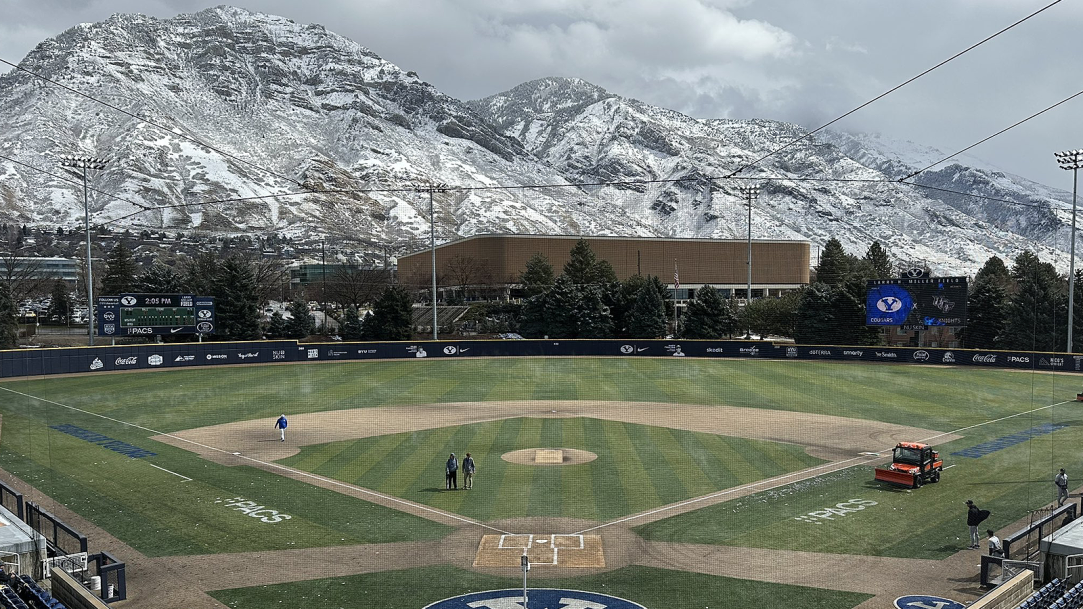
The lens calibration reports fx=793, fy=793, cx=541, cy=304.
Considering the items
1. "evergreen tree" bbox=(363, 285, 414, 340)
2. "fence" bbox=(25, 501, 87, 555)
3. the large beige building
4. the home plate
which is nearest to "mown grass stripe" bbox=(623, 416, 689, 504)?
the home plate

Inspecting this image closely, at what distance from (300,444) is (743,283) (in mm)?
100103

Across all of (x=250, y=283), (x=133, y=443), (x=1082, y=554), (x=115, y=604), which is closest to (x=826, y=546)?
(x=1082, y=554)

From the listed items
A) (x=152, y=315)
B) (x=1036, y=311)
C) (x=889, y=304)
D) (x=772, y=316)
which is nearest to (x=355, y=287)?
(x=152, y=315)

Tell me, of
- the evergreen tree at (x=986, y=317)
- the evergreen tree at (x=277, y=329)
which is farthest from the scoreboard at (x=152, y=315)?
the evergreen tree at (x=986, y=317)

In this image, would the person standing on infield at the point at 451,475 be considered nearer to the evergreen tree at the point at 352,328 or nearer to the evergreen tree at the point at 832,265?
the evergreen tree at the point at 352,328

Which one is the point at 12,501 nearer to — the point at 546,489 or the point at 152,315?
the point at 546,489

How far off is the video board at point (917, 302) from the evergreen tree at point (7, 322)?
64.3m

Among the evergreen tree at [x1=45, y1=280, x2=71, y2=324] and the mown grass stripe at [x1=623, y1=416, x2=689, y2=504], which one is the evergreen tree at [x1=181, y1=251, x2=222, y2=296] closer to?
the evergreen tree at [x1=45, y1=280, x2=71, y2=324]

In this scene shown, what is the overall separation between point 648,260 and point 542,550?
102230 mm

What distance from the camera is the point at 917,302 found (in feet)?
169

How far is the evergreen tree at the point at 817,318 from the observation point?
6450 cm

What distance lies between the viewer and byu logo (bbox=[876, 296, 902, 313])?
52.3m

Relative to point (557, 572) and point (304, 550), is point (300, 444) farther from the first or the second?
point (557, 572)

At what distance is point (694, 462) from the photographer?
25891mm
